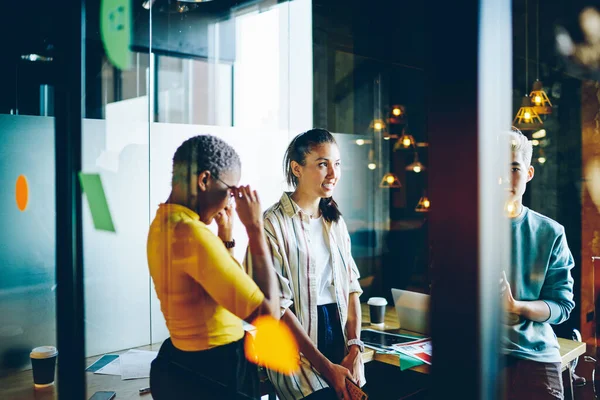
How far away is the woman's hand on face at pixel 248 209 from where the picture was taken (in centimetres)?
175

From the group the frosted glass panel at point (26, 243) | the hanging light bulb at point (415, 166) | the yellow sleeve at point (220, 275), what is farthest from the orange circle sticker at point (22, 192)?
the hanging light bulb at point (415, 166)

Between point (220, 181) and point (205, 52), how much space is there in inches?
84.3

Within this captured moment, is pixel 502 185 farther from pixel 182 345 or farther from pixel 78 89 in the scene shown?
pixel 78 89

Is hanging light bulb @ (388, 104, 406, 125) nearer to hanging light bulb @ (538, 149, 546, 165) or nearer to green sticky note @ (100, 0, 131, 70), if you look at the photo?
hanging light bulb @ (538, 149, 546, 165)

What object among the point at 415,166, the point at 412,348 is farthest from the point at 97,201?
the point at 415,166

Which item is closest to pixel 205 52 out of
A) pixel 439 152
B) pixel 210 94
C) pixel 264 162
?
pixel 210 94

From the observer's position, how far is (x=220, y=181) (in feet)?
5.74

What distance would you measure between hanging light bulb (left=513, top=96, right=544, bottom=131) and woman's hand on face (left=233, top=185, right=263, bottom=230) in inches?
107

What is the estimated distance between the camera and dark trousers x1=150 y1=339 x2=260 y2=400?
175 centimetres

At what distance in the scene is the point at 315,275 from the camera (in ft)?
6.52

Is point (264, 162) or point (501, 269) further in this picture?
point (264, 162)

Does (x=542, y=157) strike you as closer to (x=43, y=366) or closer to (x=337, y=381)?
(x=337, y=381)

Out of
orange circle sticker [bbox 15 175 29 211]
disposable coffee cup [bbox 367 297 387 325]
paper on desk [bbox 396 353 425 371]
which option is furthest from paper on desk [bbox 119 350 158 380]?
disposable coffee cup [bbox 367 297 387 325]

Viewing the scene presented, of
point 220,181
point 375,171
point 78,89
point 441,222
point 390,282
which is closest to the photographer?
point 441,222
